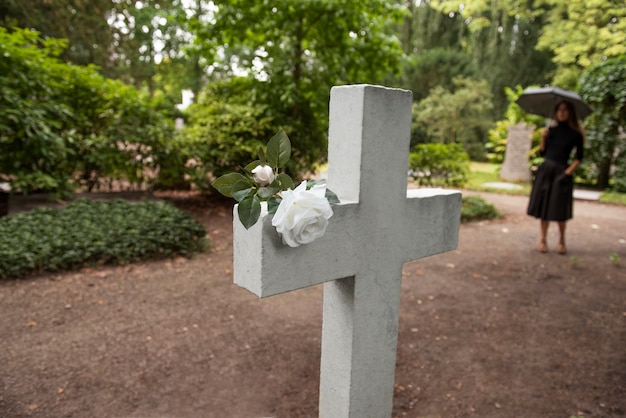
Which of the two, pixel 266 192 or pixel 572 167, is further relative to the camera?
pixel 572 167

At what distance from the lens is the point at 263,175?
124 cm

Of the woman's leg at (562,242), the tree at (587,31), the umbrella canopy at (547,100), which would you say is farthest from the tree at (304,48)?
the tree at (587,31)

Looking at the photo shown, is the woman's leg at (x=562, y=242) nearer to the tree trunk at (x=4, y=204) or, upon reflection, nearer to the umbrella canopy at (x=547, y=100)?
the umbrella canopy at (x=547, y=100)

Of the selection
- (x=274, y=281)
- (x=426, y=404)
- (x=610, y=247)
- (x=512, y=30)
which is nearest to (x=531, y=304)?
(x=426, y=404)

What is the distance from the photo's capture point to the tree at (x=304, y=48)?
664 cm

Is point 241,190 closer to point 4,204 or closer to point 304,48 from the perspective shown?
point 4,204

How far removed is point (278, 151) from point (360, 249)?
46cm

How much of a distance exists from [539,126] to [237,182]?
13458 mm

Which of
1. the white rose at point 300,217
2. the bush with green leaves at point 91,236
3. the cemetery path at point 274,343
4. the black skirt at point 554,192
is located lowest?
the cemetery path at point 274,343

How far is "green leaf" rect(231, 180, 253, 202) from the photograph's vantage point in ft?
3.96

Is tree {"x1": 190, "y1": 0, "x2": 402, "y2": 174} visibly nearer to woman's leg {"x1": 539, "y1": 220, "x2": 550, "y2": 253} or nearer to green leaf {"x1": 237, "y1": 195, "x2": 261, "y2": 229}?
woman's leg {"x1": 539, "y1": 220, "x2": 550, "y2": 253}

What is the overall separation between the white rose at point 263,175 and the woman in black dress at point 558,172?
492 centimetres

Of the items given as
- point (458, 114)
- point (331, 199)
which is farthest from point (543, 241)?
point (458, 114)

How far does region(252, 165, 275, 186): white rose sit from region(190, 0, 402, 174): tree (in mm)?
5755
